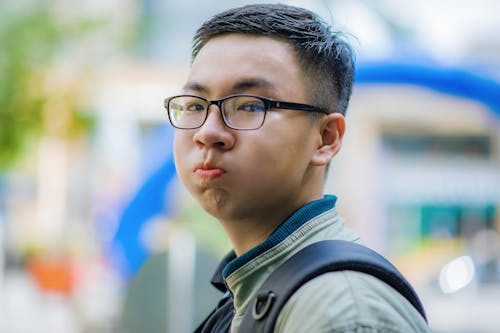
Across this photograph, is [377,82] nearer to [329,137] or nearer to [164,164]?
[164,164]

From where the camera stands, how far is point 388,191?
2089 cm

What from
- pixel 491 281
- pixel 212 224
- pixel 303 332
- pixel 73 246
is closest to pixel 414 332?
pixel 303 332

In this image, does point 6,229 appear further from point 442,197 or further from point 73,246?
point 442,197

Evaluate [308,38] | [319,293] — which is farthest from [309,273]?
[308,38]

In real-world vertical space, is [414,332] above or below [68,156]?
below

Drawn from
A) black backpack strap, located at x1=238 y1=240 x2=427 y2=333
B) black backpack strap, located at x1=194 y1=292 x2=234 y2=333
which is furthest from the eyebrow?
black backpack strap, located at x1=194 y1=292 x2=234 y2=333

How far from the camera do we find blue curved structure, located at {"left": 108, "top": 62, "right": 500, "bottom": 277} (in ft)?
25.8

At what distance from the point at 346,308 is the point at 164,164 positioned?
6.73 meters

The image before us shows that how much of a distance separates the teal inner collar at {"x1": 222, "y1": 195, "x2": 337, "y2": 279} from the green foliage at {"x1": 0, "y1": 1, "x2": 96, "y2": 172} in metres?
11.8

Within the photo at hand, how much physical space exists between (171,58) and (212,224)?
11.4 meters

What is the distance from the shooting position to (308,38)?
167cm

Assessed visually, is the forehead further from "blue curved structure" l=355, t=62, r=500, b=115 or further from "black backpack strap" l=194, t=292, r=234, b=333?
"blue curved structure" l=355, t=62, r=500, b=115

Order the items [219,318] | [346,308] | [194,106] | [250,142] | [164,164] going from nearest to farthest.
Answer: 1. [346,308]
2. [250,142]
3. [194,106]
4. [219,318]
5. [164,164]

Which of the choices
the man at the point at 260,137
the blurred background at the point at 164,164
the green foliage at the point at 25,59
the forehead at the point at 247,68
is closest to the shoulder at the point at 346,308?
the man at the point at 260,137
